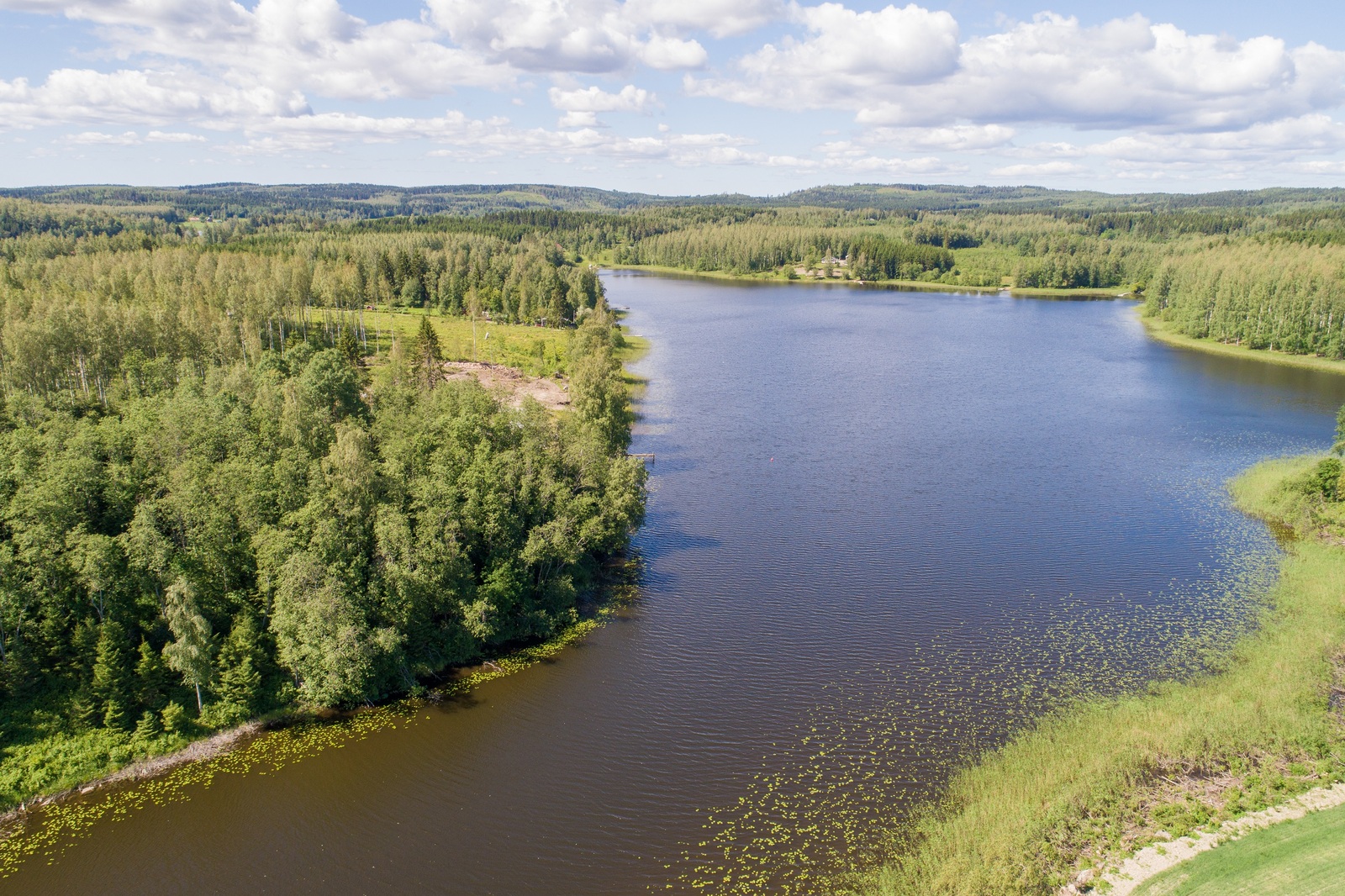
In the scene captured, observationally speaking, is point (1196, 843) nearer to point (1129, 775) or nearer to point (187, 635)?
point (1129, 775)

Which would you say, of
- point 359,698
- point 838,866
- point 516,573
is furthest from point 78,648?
point 838,866

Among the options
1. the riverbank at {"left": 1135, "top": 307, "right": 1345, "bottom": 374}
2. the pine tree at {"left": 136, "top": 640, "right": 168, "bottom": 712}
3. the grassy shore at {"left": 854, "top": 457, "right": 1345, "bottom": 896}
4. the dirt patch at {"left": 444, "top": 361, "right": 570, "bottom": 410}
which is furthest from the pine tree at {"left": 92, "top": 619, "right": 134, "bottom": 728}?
the riverbank at {"left": 1135, "top": 307, "right": 1345, "bottom": 374}

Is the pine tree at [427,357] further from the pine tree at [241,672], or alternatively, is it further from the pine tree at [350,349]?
the pine tree at [241,672]

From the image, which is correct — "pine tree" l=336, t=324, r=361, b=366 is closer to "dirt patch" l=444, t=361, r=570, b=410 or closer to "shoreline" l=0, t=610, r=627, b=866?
"dirt patch" l=444, t=361, r=570, b=410

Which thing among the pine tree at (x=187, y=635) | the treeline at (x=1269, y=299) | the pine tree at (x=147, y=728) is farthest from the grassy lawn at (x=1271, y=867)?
the treeline at (x=1269, y=299)

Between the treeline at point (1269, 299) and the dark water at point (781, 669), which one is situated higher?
the treeline at point (1269, 299)

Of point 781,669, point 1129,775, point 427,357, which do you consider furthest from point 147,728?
point 427,357
